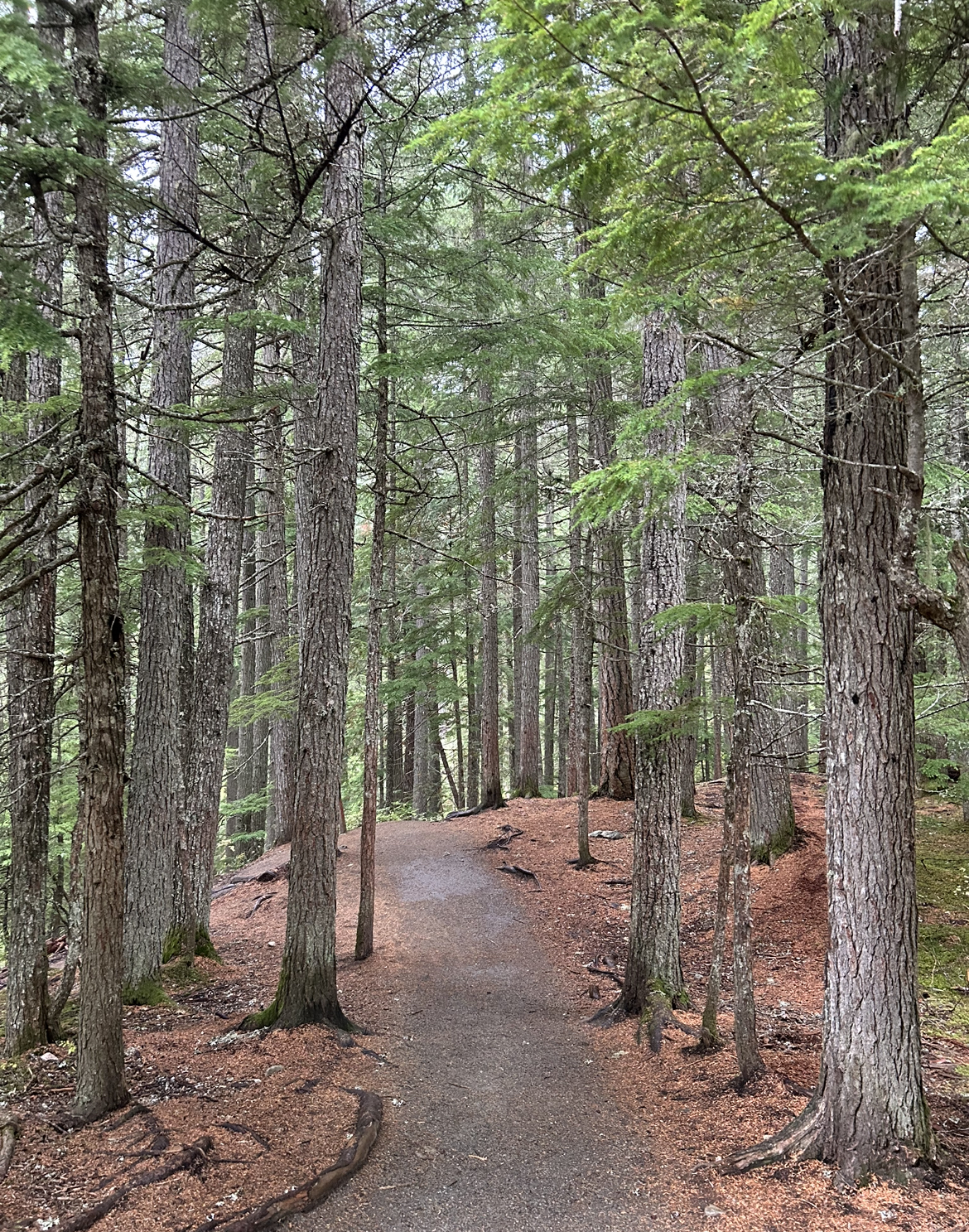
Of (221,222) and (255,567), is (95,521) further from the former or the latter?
(255,567)

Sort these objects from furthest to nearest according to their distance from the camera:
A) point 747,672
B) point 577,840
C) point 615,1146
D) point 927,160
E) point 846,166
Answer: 1. point 577,840
2. point 747,672
3. point 615,1146
4. point 846,166
5. point 927,160

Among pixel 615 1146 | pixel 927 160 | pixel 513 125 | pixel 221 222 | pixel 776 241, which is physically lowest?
pixel 615 1146

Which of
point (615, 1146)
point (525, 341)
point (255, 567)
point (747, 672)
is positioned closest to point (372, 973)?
point (615, 1146)

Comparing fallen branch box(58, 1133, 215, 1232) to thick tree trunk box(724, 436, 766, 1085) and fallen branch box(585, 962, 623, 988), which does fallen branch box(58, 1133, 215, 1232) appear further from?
fallen branch box(585, 962, 623, 988)

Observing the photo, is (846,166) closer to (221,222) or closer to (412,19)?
(412,19)

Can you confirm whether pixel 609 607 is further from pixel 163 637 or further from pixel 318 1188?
pixel 318 1188

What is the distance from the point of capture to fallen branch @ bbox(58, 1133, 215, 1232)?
13.2 ft

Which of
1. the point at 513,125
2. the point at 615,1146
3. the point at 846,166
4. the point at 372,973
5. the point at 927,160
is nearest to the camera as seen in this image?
the point at 927,160

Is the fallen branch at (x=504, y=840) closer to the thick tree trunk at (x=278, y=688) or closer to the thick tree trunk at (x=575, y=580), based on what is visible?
the thick tree trunk at (x=575, y=580)

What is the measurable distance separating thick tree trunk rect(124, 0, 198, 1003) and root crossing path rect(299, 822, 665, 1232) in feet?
7.62

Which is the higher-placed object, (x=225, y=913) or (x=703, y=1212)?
(x=703, y=1212)

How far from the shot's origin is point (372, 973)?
8852 millimetres

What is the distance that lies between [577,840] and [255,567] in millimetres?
10988

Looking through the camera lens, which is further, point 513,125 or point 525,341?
point 525,341
